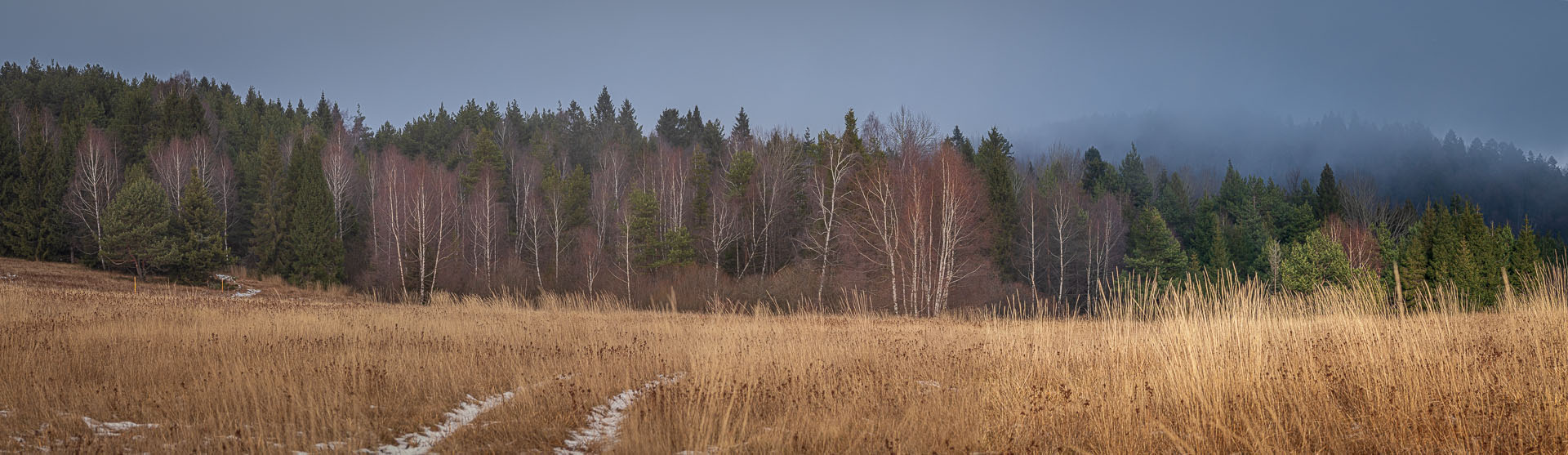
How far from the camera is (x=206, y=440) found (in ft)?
16.3

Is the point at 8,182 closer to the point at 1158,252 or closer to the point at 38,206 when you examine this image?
the point at 38,206

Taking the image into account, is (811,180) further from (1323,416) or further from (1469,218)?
(1323,416)

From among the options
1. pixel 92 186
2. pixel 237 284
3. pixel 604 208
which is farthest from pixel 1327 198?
pixel 92 186

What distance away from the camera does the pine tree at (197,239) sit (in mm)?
36750

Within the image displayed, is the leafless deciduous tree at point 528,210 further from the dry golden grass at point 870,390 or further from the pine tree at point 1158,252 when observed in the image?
the pine tree at point 1158,252

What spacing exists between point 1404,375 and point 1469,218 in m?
38.3

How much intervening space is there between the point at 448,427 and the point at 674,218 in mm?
38936

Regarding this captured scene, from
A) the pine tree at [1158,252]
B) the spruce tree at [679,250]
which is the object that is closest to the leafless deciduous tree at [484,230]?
the spruce tree at [679,250]

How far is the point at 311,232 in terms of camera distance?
41.9 m

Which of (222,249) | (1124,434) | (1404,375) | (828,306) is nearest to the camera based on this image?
(1124,434)

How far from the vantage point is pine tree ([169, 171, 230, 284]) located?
36750 mm

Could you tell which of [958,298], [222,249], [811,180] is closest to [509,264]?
[222,249]

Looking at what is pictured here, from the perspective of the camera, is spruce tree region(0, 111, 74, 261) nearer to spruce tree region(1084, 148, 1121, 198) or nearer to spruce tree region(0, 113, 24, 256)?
spruce tree region(0, 113, 24, 256)

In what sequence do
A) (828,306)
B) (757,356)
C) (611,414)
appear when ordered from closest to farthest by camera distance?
(611,414), (757,356), (828,306)
